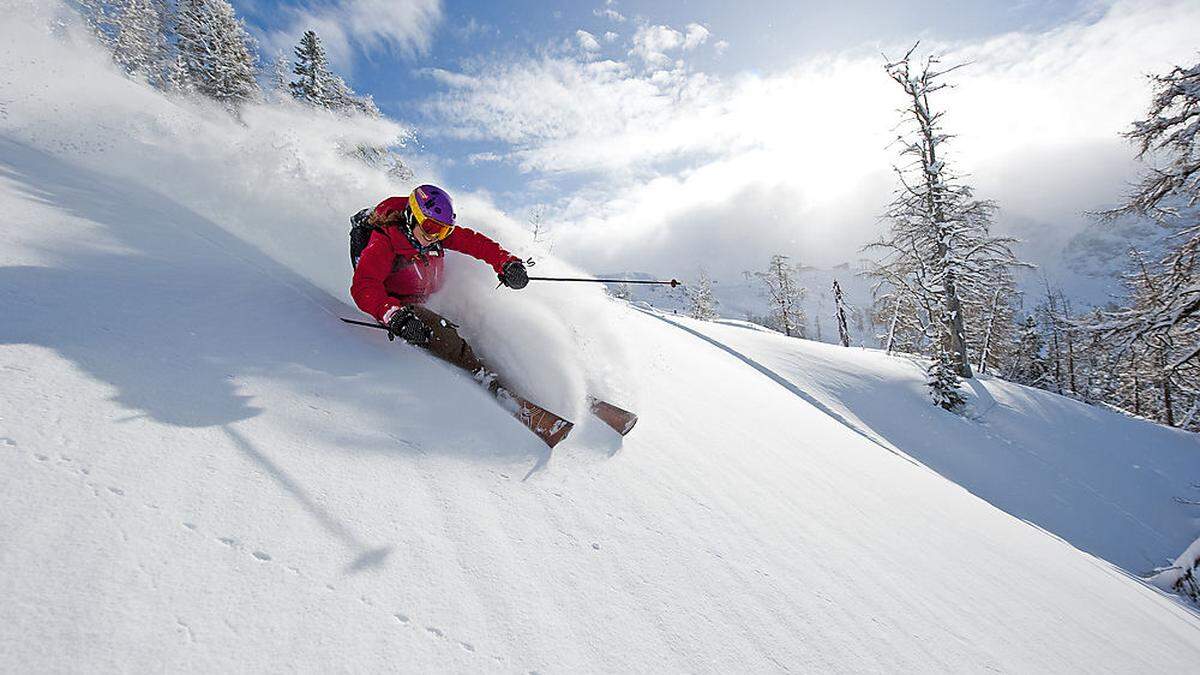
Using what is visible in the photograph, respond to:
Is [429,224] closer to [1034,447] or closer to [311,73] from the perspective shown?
[1034,447]

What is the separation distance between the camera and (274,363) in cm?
310

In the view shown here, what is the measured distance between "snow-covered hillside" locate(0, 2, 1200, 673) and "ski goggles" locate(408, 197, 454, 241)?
2.55 ft

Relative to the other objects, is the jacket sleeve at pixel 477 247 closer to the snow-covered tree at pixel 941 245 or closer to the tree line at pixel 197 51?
the snow-covered tree at pixel 941 245

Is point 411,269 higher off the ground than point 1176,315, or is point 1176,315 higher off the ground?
point 1176,315

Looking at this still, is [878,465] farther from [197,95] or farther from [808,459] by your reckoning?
[197,95]

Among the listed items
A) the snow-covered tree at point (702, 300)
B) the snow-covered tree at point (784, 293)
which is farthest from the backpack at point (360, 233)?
the snow-covered tree at point (702, 300)

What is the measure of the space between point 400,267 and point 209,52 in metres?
28.8

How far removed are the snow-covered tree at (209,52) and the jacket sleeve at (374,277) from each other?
26.3 metres

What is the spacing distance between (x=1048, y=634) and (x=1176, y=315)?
27.6ft

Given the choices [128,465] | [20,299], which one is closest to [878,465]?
[128,465]

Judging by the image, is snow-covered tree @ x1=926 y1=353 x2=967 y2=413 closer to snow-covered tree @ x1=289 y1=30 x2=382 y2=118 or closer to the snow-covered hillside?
the snow-covered hillside

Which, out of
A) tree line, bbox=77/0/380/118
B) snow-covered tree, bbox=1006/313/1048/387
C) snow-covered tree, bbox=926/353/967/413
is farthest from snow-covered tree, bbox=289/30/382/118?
snow-covered tree, bbox=1006/313/1048/387

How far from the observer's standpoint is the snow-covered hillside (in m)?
1.52

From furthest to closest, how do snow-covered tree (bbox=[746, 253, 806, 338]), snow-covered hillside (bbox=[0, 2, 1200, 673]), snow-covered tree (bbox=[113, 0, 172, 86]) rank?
snow-covered tree (bbox=[746, 253, 806, 338]) < snow-covered tree (bbox=[113, 0, 172, 86]) < snow-covered hillside (bbox=[0, 2, 1200, 673])
